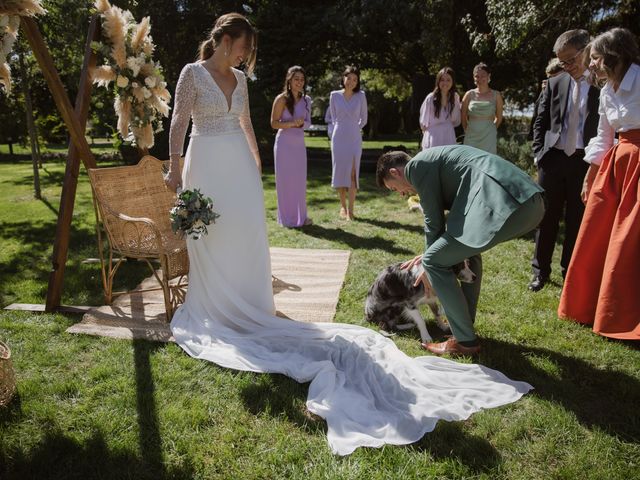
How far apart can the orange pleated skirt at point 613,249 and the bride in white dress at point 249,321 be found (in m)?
1.19

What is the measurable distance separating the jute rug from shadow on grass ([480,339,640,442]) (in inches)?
61.3

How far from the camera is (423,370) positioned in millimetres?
3271

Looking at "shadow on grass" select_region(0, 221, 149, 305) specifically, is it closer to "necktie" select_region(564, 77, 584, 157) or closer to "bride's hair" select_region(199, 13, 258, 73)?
"bride's hair" select_region(199, 13, 258, 73)

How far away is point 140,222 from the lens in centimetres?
414

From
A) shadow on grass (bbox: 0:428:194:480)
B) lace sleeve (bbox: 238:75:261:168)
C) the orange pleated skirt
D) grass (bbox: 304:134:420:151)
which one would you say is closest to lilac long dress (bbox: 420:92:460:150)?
the orange pleated skirt

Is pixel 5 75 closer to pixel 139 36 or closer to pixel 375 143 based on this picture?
pixel 139 36

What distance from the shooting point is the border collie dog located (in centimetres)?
388

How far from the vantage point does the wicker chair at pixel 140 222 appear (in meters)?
4.27

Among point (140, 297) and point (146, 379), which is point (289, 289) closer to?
point (140, 297)

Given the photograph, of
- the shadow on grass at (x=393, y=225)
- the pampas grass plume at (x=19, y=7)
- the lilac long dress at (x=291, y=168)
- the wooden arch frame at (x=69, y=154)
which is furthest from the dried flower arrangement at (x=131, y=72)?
the shadow on grass at (x=393, y=225)

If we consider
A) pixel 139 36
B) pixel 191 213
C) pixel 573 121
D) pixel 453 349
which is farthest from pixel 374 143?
pixel 453 349

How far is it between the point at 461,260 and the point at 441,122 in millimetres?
4669

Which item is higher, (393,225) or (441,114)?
(441,114)

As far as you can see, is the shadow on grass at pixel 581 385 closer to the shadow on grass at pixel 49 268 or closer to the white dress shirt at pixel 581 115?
the white dress shirt at pixel 581 115
